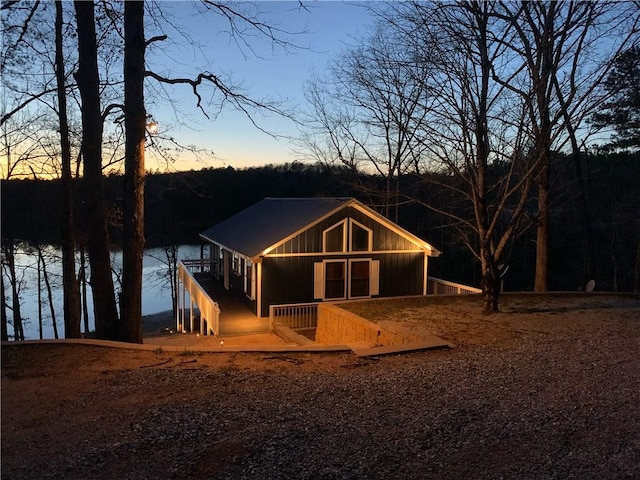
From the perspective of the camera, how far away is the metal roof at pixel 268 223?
50.8 ft

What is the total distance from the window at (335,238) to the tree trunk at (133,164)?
7906 mm

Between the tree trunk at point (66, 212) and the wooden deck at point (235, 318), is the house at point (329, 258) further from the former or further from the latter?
the tree trunk at point (66, 212)

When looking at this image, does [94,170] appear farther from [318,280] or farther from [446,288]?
[446,288]

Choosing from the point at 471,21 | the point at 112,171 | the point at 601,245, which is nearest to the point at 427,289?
the point at 471,21

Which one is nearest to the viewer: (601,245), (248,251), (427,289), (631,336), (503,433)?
(503,433)

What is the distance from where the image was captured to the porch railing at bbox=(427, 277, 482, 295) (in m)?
14.6

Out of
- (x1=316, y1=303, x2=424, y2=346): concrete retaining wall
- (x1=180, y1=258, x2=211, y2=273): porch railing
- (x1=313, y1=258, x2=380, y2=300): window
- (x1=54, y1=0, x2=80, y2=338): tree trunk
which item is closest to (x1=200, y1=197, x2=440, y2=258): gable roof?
(x1=180, y1=258, x2=211, y2=273): porch railing

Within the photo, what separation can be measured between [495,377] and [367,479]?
3012 mm

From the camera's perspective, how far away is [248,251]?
50.9 feet

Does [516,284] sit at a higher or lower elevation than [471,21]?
lower

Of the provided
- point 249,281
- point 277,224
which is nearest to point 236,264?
point 249,281

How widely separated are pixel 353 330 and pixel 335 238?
5.79 metres

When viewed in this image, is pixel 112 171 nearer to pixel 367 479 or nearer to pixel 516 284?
pixel 367 479

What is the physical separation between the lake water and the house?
11.5 m
